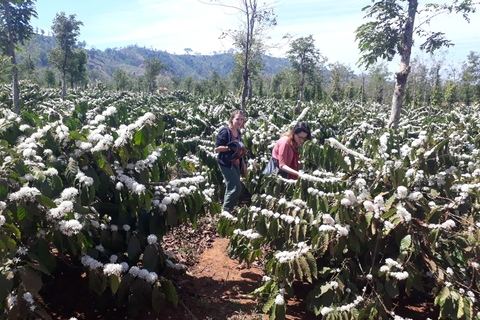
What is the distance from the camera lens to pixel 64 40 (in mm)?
23844

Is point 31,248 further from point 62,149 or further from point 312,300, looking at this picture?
point 312,300

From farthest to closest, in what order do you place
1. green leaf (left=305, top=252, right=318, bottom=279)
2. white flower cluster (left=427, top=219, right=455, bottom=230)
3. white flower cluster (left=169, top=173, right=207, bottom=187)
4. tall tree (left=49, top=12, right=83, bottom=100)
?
tall tree (left=49, top=12, right=83, bottom=100) → white flower cluster (left=169, top=173, right=207, bottom=187) → green leaf (left=305, top=252, right=318, bottom=279) → white flower cluster (left=427, top=219, right=455, bottom=230)

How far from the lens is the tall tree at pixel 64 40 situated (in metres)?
23.8

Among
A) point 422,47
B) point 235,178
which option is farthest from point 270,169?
Answer: point 422,47

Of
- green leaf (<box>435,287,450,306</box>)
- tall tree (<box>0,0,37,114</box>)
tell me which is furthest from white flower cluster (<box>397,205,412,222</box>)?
tall tree (<box>0,0,37,114</box>)

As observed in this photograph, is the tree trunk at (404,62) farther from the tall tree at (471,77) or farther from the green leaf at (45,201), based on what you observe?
the tall tree at (471,77)

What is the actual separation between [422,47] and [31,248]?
399 inches

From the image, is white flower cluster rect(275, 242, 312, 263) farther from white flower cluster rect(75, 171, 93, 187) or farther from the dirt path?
white flower cluster rect(75, 171, 93, 187)

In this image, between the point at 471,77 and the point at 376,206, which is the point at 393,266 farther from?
the point at 471,77

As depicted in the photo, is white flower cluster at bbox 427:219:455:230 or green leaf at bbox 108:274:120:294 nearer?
green leaf at bbox 108:274:120:294

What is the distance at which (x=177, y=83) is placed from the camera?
53562 millimetres

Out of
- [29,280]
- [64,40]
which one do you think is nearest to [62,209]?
[29,280]

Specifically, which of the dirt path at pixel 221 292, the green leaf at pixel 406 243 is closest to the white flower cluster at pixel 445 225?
the green leaf at pixel 406 243

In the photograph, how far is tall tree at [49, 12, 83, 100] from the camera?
937 inches
